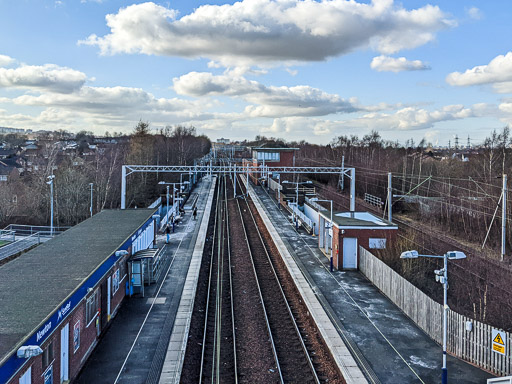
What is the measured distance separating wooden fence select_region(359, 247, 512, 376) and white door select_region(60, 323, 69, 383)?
11.9 metres

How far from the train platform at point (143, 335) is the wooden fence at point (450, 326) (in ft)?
30.7

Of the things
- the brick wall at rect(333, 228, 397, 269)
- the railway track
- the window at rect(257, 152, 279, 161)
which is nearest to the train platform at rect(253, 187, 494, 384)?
the brick wall at rect(333, 228, 397, 269)

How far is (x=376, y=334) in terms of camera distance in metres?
14.9

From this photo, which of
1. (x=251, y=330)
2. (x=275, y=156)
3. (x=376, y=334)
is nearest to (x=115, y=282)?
(x=251, y=330)

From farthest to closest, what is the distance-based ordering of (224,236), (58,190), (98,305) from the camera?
1. (58,190)
2. (224,236)
3. (98,305)

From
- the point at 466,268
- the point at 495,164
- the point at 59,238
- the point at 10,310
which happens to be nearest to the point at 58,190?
the point at 59,238

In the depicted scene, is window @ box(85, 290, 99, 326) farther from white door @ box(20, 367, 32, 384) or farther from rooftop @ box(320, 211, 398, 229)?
rooftop @ box(320, 211, 398, 229)

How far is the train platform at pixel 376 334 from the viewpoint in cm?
1220

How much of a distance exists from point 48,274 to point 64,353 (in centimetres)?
315

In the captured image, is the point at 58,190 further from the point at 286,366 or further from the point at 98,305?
the point at 286,366

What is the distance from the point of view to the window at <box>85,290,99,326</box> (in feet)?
43.5

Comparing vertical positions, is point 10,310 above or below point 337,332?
A: above

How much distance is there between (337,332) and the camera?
1493cm

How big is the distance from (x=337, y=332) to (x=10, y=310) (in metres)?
10.5
